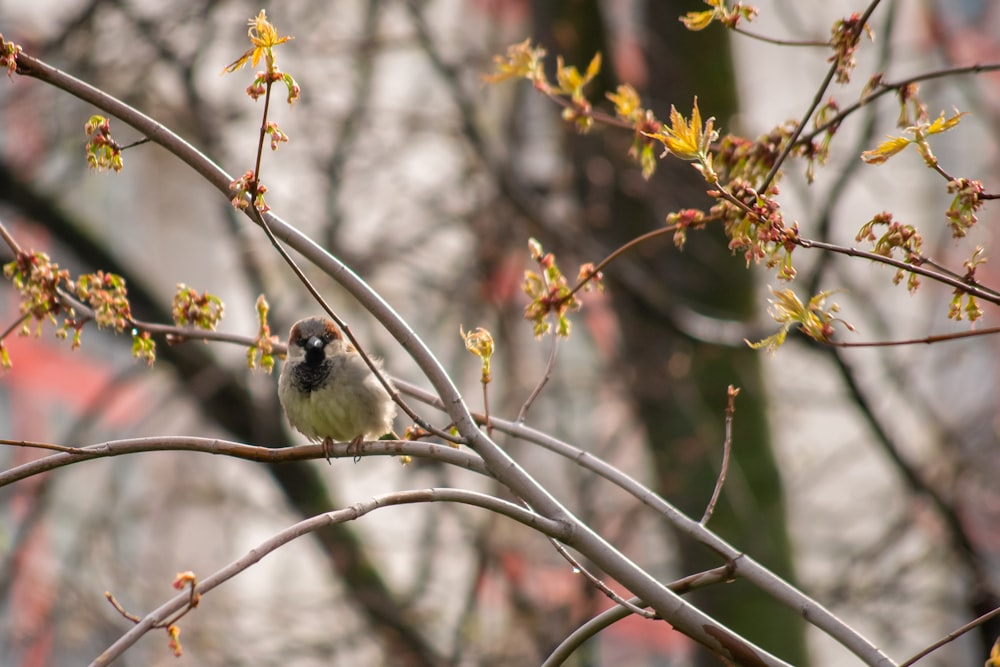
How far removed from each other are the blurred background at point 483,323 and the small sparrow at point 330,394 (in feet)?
4.74

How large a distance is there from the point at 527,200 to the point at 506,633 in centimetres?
262

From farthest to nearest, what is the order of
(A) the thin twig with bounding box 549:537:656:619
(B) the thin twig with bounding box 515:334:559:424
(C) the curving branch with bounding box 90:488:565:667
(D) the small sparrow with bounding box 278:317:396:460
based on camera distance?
(D) the small sparrow with bounding box 278:317:396:460
(B) the thin twig with bounding box 515:334:559:424
(A) the thin twig with bounding box 549:537:656:619
(C) the curving branch with bounding box 90:488:565:667

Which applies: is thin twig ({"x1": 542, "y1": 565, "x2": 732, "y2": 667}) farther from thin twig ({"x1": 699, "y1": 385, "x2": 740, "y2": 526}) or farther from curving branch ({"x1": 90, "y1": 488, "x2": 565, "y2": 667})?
curving branch ({"x1": 90, "y1": 488, "x2": 565, "y2": 667})

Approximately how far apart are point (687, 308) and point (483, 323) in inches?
52.4

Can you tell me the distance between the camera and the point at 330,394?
13.2 ft

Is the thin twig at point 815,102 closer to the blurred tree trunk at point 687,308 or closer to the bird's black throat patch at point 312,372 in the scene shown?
the bird's black throat patch at point 312,372

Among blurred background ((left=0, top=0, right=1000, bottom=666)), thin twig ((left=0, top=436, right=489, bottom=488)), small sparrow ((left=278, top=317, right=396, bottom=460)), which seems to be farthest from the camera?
blurred background ((left=0, top=0, right=1000, bottom=666))

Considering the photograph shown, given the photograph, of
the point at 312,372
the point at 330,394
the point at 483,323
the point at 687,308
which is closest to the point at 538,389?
the point at 330,394

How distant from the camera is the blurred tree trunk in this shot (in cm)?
677

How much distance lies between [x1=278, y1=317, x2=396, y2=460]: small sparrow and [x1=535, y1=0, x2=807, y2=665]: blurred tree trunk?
2.59 metres

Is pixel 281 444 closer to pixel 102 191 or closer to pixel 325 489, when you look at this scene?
pixel 325 489

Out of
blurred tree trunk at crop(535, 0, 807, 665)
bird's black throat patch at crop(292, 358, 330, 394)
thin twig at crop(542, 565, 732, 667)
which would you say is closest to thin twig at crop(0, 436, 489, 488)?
thin twig at crop(542, 565, 732, 667)

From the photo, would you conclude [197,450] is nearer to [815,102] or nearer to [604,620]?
[604,620]

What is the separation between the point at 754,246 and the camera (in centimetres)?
229
